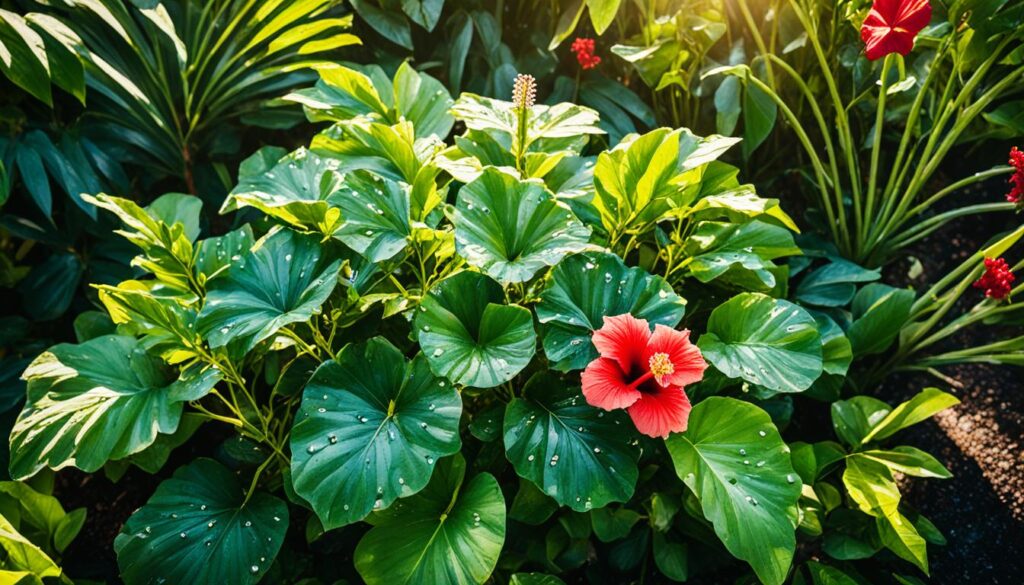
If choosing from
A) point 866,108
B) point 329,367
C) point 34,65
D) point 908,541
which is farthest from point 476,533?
point 866,108

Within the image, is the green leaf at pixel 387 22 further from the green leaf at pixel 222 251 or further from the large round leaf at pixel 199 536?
the large round leaf at pixel 199 536

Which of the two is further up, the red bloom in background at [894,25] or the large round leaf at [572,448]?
the red bloom in background at [894,25]

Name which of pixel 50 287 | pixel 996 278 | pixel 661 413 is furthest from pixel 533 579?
pixel 50 287

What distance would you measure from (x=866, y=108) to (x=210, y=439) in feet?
5.16

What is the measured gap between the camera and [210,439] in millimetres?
1658

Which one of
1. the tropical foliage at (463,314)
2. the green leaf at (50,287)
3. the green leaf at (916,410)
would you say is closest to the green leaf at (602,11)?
the tropical foliage at (463,314)

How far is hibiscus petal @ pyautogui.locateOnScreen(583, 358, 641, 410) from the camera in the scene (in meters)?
1.06

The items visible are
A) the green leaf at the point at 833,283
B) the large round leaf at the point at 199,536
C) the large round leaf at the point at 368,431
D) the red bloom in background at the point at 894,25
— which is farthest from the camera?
the green leaf at the point at 833,283

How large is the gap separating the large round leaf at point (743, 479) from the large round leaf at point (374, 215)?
500 mm

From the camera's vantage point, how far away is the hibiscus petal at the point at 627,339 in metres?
1.10

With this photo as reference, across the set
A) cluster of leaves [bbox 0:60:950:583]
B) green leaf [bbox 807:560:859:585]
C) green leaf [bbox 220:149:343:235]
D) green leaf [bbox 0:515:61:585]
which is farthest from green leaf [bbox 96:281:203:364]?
green leaf [bbox 807:560:859:585]

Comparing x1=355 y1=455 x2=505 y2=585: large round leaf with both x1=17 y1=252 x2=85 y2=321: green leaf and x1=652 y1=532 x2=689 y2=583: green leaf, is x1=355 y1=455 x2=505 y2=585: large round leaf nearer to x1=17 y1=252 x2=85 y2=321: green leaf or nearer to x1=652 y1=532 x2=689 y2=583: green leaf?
x1=652 y1=532 x2=689 y2=583: green leaf

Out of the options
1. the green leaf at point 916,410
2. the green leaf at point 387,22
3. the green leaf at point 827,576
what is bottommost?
the green leaf at point 827,576

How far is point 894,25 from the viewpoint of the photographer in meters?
1.26
